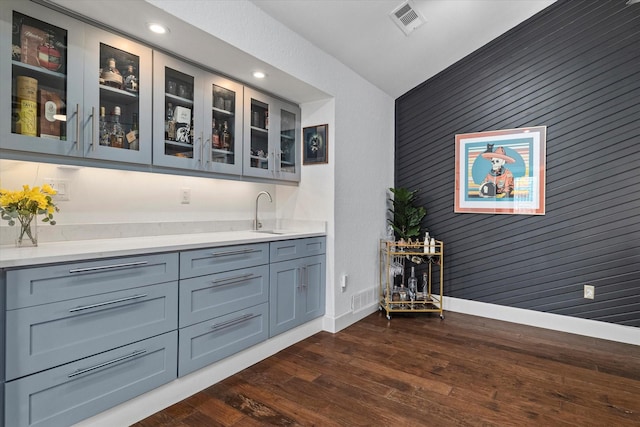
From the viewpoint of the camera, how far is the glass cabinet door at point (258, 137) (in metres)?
2.77

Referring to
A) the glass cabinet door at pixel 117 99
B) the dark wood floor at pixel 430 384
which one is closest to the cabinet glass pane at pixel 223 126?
the glass cabinet door at pixel 117 99

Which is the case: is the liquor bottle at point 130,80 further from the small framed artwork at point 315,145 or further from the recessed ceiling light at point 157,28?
the small framed artwork at point 315,145

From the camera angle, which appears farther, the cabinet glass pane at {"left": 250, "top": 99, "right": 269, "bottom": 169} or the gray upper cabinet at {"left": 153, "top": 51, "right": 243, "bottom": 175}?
the cabinet glass pane at {"left": 250, "top": 99, "right": 269, "bottom": 169}

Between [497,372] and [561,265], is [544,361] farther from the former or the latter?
[561,265]

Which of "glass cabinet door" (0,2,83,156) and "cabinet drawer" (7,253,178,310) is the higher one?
"glass cabinet door" (0,2,83,156)

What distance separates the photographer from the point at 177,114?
229 centimetres

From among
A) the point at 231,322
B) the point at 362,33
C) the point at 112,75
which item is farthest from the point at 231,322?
the point at 362,33

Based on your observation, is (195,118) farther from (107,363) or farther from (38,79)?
(107,363)

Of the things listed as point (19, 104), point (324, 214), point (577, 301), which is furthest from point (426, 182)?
point (19, 104)

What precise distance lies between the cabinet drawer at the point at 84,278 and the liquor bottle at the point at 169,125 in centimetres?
84

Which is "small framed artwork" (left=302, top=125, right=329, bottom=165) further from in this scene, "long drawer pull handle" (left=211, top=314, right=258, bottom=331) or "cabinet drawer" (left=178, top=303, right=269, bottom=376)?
"long drawer pull handle" (left=211, top=314, right=258, bottom=331)

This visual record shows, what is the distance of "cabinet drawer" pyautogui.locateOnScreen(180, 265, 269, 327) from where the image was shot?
6.64 feet

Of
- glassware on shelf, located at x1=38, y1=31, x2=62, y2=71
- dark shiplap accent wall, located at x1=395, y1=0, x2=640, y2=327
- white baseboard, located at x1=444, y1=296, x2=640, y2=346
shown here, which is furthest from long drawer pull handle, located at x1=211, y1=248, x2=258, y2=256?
white baseboard, located at x1=444, y1=296, x2=640, y2=346

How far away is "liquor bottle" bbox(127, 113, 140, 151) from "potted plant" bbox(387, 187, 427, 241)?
266cm
